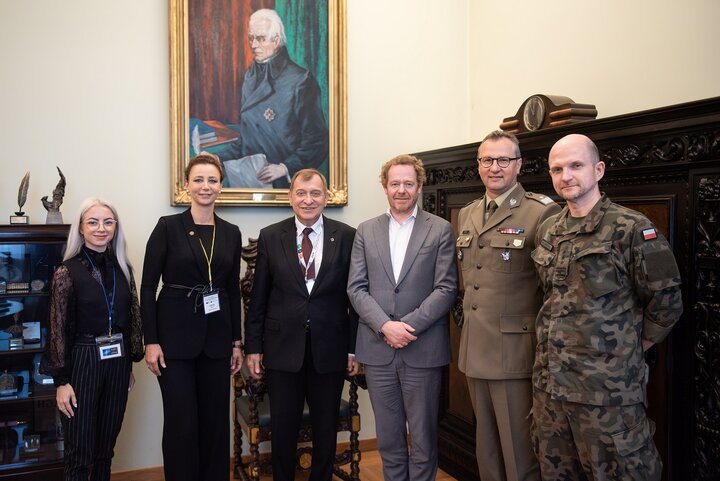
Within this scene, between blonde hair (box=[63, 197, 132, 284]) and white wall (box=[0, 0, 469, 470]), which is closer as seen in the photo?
blonde hair (box=[63, 197, 132, 284])

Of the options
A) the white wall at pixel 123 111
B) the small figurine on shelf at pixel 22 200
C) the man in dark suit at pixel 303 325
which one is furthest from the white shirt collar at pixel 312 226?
the small figurine on shelf at pixel 22 200

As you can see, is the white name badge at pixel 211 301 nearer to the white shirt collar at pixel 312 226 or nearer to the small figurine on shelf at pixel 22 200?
the white shirt collar at pixel 312 226

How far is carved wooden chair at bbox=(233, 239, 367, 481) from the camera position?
3.18m

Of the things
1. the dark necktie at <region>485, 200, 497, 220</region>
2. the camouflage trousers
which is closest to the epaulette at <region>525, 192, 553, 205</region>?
the dark necktie at <region>485, 200, 497, 220</region>

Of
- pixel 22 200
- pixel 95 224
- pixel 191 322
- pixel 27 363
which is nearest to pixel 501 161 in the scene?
pixel 191 322

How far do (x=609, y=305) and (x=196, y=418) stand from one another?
5.93 ft

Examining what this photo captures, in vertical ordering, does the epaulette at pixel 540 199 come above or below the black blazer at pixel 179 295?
above

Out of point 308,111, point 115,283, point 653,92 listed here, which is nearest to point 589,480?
point 653,92

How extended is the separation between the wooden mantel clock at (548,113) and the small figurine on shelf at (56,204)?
7.69ft

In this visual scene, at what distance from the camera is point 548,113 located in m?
2.98

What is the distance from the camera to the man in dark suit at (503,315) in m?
2.45

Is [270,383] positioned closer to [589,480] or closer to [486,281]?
[486,281]

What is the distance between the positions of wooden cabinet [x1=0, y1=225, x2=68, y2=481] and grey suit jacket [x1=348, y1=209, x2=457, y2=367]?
1.53 metres

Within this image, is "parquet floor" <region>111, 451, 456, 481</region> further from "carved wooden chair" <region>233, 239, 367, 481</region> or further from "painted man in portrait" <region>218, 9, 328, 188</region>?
"painted man in portrait" <region>218, 9, 328, 188</region>
